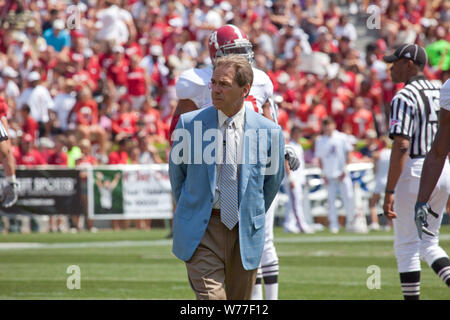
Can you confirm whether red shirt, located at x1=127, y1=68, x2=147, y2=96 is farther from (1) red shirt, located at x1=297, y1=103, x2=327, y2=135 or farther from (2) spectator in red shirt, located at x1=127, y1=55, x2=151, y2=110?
(1) red shirt, located at x1=297, y1=103, x2=327, y2=135

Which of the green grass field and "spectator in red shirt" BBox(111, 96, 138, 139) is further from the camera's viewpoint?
"spectator in red shirt" BBox(111, 96, 138, 139)

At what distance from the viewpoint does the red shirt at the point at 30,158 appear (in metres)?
20.0

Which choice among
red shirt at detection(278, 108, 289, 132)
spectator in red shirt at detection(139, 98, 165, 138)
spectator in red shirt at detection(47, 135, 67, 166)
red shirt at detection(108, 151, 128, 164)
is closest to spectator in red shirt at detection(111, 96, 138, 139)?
spectator in red shirt at detection(139, 98, 165, 138)

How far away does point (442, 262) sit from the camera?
7801 mm

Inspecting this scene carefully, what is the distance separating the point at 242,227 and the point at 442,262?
276 cm

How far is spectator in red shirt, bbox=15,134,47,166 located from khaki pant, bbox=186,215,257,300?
1478cm

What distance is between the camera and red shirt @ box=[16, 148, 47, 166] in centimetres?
2003

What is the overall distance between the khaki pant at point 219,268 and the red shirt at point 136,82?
1727 centimetres

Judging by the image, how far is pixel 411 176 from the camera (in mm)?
7926

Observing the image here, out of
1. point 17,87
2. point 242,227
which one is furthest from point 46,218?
point 242,227

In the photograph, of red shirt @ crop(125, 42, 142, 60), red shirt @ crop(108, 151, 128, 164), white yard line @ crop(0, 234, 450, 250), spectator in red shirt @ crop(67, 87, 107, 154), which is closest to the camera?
white yard line @ crop(0, 234, 450, 250)

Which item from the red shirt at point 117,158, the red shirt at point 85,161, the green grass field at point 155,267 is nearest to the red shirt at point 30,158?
the red shirt at point 85,161

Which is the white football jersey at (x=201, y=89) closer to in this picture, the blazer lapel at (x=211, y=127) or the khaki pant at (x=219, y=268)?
the blazer lapel at (x=211, y=127)
